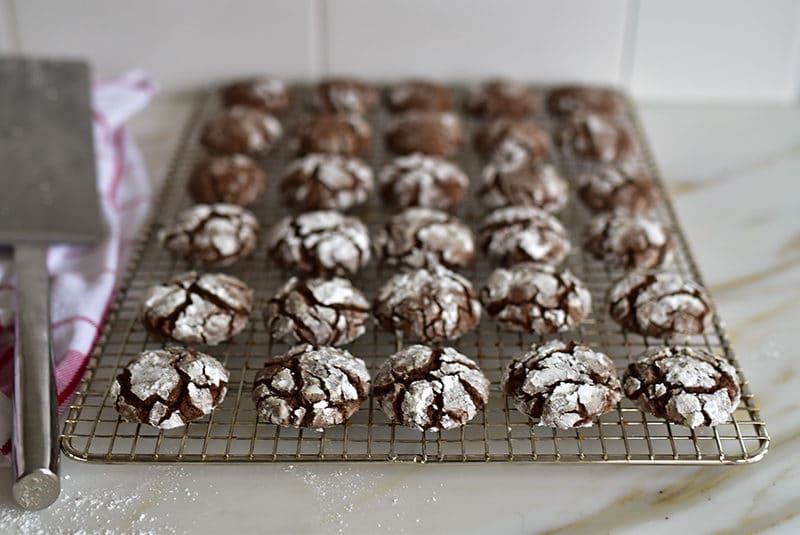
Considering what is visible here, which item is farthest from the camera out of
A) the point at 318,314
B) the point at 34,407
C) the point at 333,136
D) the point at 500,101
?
the point at 500,101

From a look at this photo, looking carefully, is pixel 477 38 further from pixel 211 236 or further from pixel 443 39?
pixel 211 236

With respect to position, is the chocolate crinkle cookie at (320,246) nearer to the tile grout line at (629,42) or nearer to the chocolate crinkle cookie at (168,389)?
the chocolate crinkle cookie at (168,389)

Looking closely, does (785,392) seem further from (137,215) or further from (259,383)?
(137,215)

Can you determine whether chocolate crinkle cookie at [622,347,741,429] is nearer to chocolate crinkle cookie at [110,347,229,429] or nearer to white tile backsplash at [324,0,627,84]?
chocolate crinkle cookie at [110,347,229,429]

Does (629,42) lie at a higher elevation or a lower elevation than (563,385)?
higher

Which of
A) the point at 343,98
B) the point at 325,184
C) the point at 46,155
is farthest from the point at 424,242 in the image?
the point at 46,155
